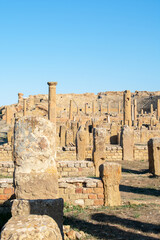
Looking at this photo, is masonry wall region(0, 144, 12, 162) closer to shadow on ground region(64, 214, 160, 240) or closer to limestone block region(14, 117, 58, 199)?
shadow on ground region(64, 214, 160, 240)

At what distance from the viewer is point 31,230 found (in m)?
1.90

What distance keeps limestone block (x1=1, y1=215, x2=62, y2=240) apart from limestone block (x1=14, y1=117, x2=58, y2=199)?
1.78 metres

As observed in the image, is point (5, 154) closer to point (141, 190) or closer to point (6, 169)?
point (6, 169)

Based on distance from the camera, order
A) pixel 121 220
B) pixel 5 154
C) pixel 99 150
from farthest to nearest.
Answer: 1. pixel 5 154
2. pixel 99 150
3. pixel 121 220

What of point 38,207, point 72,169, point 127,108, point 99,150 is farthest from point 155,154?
point 127,108

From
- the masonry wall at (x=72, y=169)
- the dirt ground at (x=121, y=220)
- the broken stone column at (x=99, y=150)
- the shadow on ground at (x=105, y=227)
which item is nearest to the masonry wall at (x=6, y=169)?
Result: the masonry wall at (x=72, y=169)

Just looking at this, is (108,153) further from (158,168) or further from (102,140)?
(158,168)

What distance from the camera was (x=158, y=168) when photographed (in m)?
9.78

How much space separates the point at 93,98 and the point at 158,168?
6452 centimetres

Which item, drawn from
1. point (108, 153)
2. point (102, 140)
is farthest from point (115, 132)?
point (102, 140)

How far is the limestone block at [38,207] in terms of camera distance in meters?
3.43

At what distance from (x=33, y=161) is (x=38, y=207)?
0.65 meters

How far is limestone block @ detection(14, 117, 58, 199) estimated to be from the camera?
12.7 ft

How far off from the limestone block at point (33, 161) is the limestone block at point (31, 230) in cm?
178
